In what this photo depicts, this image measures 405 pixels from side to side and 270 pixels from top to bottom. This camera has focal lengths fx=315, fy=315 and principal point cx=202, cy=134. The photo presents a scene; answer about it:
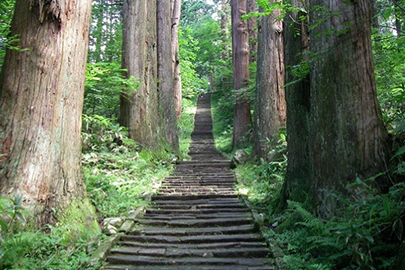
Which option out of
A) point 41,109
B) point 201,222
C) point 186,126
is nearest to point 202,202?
point 201,222

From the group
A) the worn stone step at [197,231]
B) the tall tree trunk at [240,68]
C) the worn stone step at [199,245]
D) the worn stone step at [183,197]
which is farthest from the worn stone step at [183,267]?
the tall tree trunk at [240,68]

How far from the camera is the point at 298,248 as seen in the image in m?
4.17

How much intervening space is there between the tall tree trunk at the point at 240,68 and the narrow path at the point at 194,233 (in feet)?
18.9

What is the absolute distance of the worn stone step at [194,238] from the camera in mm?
5035

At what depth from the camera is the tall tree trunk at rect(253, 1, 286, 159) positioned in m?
10.0

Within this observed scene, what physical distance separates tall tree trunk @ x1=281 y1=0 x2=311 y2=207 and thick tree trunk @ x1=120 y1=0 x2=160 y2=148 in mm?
4933

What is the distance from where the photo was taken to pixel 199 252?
4.59 meters

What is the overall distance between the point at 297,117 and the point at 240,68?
9.46 m

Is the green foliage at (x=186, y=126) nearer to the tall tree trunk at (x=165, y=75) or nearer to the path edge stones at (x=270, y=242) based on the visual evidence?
the tall tree trunk at (x=165, y=75)

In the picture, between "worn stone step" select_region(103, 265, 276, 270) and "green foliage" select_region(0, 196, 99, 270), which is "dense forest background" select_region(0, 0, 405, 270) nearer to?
"green foliage" select_region(0, 196, 99, 270)

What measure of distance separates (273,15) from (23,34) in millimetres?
7617

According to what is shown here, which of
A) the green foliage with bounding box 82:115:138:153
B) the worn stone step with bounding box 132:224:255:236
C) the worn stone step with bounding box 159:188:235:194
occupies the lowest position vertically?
the worn stone step with bounding box 132:224:255:236

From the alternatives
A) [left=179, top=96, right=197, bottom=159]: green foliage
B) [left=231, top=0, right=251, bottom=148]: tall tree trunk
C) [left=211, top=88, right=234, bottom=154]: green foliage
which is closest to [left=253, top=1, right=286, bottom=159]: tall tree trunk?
[left=231, top=0, right=251, bottom=148]: tall tree trunk

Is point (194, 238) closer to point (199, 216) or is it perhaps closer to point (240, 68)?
point (199, 216)
